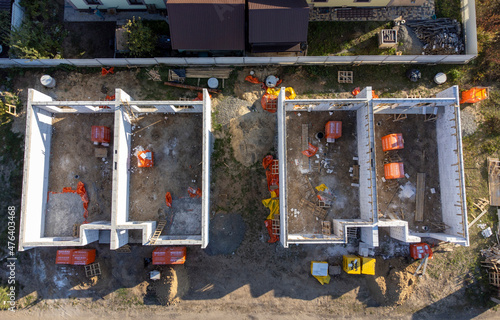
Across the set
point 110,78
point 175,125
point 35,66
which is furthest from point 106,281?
point 35,66

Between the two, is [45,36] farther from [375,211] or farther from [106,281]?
[375,211]

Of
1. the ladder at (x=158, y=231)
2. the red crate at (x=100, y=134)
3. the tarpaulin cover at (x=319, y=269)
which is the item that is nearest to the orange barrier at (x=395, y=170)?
the tarpaulin cover at (x=319, y=269)

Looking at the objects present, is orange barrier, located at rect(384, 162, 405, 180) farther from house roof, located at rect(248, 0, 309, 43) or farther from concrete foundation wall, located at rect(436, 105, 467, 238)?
house roof, located at rect(248, 0, 309, 43)

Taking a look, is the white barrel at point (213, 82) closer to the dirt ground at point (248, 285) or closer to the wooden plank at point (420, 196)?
the dirt ground at point (248, 285)

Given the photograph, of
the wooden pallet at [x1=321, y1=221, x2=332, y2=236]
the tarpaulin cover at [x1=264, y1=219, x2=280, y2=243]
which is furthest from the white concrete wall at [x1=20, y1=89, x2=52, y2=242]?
the wooden pallet at [x1=321, y1=221, x2=332, y2=236]

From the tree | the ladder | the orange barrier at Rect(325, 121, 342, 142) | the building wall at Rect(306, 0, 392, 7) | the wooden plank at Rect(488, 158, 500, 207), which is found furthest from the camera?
the building wall at Rect(306, 0, 392, 7)

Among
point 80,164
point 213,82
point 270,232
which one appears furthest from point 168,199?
point 213,82

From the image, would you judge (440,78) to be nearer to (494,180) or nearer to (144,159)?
(494,180)
